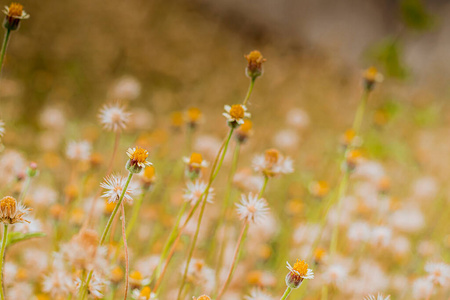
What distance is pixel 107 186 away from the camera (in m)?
0.39

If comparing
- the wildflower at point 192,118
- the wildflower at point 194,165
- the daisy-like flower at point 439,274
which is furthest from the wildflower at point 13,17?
the daisy-like flower at point 439,274

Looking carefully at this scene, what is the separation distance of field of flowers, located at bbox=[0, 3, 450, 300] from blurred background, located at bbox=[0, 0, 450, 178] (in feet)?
0.05

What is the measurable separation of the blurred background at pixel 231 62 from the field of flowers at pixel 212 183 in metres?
0.01

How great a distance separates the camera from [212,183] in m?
0.67

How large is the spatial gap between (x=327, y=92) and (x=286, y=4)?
93cm

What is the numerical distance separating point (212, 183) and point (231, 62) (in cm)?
185

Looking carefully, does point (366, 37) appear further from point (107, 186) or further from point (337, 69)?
point (107, 186)

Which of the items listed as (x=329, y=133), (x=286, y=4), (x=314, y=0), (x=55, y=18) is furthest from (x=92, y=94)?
(x=314, y=0)

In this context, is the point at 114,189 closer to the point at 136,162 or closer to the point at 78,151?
the point at 136,162

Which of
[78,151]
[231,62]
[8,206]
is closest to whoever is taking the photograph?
[8,206]

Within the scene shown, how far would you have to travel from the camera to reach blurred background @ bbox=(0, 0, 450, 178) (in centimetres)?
154

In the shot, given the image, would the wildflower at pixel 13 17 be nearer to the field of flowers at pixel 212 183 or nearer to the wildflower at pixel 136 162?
the field of flowers at pixel 212 183

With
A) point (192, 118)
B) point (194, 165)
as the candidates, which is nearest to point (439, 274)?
point (194, 165)

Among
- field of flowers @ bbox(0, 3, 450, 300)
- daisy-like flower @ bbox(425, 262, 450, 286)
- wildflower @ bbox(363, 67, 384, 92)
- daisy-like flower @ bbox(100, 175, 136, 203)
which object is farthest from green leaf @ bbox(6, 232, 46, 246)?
wildflower @ bbox(363, 67, 384, 92)
